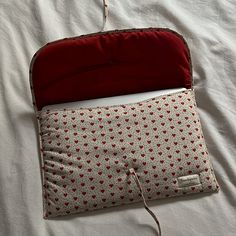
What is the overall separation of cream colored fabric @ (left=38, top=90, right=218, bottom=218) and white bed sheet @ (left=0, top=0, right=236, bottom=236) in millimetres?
30

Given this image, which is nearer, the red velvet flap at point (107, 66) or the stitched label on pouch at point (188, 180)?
the stitched label on pouch at point (188, 180)

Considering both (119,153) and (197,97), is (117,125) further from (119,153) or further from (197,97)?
(197,97)

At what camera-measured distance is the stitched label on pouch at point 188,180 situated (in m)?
0.94

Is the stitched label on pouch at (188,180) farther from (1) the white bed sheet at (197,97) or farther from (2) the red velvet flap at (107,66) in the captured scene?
(2) the red velvet flap at (107,66)

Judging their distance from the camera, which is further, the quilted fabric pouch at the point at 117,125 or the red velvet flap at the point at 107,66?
the red velvet flap at the point at 107,66

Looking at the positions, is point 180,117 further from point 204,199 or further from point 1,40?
point 1,40

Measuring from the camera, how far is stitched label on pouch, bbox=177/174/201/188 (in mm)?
939

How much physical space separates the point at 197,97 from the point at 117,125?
24 cm

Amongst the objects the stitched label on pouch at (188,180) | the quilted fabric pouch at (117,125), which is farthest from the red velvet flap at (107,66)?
the stitched label on pouch at (188,180)

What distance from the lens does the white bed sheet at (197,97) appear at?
0.90 meters

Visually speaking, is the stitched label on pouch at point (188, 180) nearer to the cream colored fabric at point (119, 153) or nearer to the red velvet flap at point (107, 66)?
the cream colored fabric at point (119, 153)

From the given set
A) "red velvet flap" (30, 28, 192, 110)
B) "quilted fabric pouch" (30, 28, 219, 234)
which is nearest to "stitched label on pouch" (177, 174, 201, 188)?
"quilted fabric pouch" (30, 28, 219, 234)

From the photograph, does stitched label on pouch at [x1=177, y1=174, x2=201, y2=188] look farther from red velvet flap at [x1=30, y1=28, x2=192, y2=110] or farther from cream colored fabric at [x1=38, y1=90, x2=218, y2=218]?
red velvet flap at [x1=30, y1=28, x2=192, y2=110]

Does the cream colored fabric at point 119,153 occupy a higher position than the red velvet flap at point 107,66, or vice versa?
the red velvet flap at point 107,66
